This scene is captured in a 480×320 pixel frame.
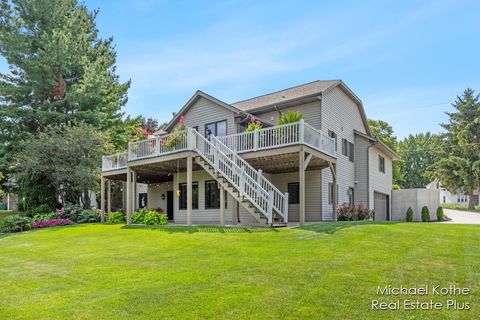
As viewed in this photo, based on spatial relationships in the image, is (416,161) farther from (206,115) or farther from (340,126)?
(206,115)

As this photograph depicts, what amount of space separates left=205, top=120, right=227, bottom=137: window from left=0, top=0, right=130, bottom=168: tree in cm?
1067

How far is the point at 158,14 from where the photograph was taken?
1443cm

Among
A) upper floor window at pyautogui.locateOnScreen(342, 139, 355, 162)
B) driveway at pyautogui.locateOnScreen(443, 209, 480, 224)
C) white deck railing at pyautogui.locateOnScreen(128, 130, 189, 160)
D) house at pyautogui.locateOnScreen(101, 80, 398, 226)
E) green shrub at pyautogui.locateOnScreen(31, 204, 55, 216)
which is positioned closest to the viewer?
house at pyautogui.locateOnScreen(101, 80, 398, 226)

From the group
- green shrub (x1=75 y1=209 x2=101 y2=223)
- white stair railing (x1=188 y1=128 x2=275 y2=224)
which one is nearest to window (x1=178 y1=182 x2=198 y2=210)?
white stair railing (x1=188 y1=128 x2=275 y2=224)

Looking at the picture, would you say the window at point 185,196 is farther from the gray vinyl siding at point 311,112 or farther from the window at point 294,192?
the gray vinyl siding at point 311,112

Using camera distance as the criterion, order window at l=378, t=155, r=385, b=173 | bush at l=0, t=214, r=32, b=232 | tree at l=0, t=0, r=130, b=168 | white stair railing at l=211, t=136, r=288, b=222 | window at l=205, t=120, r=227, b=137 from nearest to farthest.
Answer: white stair railing at l=211, t=136, r=288, b=222, bush at l=0, t=214, r=32, b=232, window at l=205, t=120, r=227, b=137, window at l=378, t=155, r=385, b=173, tree at l=0, t=0, r=130, b=168

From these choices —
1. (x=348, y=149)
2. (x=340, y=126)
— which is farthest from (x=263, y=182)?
(x=348, y=149)

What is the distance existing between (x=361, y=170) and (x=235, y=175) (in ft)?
32.6

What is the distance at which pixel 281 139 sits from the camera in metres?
14.2

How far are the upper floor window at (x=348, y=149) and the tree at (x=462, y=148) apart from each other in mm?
24930

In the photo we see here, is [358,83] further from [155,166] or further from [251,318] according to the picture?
[251,318]

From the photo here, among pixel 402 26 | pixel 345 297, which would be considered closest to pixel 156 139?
pixel 402 26

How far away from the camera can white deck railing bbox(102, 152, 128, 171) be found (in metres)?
19.4

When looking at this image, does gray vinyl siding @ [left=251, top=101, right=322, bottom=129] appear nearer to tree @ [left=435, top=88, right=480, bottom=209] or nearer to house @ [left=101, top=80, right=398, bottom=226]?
house @ [left=101, top=80, right=398, bottom=226]
